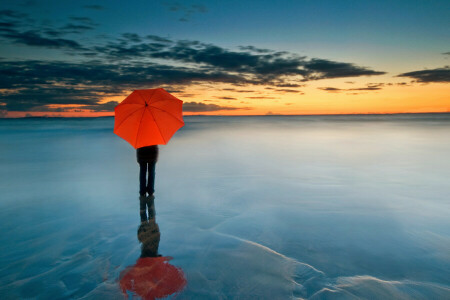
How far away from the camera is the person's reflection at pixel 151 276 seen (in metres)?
3.52

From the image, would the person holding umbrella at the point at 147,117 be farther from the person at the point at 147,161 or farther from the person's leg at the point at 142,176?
the person's leg at the point at 142,176

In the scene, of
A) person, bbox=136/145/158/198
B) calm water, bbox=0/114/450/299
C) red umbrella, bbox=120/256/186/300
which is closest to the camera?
red umbrella, bbox=120/256/186/300

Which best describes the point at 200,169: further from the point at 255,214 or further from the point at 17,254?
the point at 17,254

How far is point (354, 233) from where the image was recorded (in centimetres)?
528

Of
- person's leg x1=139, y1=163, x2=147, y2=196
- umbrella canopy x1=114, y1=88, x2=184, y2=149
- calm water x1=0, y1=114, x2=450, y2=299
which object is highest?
umbrella canopy x1=114, y1=88, x2=184, y2=149

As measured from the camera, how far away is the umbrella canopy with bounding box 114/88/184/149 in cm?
602

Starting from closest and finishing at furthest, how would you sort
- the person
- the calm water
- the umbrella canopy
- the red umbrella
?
the red umbrella < the calm water < the umbrella canopy < the person

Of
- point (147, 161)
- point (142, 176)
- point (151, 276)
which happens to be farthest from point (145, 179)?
point (151, 276)

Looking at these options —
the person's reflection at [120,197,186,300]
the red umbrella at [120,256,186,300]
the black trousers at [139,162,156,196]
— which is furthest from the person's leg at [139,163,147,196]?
the red umbrella at [120,256,186,300]

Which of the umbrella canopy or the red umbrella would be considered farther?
the umbrella canopy

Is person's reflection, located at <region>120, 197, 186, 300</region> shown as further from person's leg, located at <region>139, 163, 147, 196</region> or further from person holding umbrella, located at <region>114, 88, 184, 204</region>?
person's leg, located at <region>139, 163, 147, 196</region>

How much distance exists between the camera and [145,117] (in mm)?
6027

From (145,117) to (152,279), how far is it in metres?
3.55

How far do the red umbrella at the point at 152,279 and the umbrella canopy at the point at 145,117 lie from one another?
2.84m
